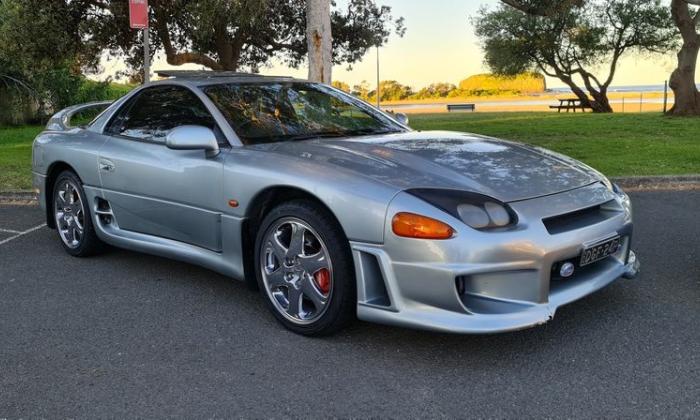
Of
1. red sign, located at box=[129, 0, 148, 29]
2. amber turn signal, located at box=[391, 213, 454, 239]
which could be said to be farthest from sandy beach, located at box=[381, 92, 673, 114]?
amber turn signal, located at box=[391, 213, 454, 239]

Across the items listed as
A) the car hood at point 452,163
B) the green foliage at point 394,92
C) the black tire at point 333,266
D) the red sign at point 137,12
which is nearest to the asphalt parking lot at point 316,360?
the black tire at point 333,266

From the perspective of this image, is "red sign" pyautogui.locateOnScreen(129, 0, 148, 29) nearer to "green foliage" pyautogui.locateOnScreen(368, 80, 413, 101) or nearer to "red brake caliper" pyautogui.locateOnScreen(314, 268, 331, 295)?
"red brake caliper" pyautogui.locateOnScreen(314, 268, 331, 295)

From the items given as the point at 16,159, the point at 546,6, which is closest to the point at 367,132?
the point at 16,159

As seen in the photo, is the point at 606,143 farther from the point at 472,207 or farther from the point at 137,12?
the point at 472,207

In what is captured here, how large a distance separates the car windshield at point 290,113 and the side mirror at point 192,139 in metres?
0.21

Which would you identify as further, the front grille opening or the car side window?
the car side window

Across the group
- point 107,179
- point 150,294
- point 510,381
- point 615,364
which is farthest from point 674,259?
point 107,179

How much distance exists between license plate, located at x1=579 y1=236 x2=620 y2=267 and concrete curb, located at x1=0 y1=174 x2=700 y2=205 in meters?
4.50

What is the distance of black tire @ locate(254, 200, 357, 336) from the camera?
10.9 ft

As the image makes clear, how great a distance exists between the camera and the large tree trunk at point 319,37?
9.55 meters

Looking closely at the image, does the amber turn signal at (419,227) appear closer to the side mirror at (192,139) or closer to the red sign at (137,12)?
the side mirror at (192,139)

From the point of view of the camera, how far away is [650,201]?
276 inches

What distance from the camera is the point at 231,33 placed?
17.7 metres

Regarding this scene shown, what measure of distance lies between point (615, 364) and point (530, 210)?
810 millimetres
